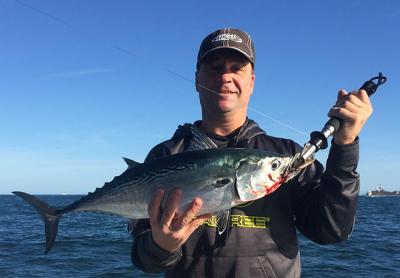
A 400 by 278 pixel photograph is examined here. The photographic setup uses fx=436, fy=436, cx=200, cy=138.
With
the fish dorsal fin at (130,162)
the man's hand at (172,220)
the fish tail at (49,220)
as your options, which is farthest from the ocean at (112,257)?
the man's hand at (172,220)

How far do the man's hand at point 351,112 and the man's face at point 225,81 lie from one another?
118cm

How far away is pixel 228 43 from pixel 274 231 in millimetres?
1986

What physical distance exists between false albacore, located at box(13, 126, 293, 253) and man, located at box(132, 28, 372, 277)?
0.17m

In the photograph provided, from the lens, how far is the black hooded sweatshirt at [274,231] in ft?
12.8

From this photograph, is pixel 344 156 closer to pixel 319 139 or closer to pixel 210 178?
pixel 319 139

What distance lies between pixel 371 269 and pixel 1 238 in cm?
2293

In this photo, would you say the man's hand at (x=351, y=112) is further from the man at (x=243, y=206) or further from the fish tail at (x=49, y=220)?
the fish tail at (x=49, y=220)

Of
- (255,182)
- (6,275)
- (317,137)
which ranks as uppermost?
(317,137)

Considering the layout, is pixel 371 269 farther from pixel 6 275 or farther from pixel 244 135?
pixel 244 135

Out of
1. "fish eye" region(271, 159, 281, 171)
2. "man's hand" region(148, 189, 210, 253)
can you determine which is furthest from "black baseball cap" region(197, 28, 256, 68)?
"man's hand" region(148, 189, 210, 253)

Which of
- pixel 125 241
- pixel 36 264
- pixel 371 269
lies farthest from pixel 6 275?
pixel 371 269

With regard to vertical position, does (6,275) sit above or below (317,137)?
below

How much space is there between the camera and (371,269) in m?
18.8

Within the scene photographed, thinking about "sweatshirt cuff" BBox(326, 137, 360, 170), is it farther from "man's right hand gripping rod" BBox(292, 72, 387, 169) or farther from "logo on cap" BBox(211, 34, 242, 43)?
"logo on cap" BBox(211, 34, 242, 43)
